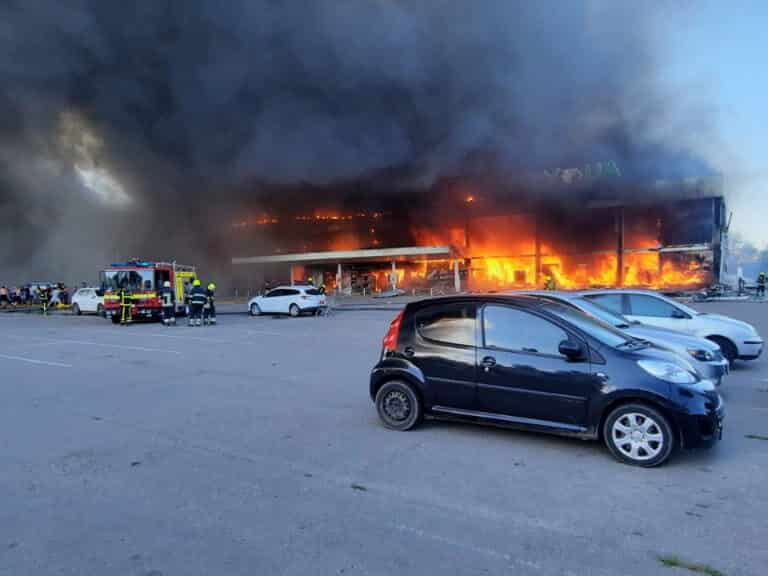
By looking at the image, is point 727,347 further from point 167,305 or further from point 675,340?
point 167,305

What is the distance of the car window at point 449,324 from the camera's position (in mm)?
4523

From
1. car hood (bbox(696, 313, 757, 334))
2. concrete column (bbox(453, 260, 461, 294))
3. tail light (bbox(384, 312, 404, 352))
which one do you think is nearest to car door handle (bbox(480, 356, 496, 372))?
tail light (bbox(384, 312, 404, 352))

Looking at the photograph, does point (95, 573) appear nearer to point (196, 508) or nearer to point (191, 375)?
point (196, 508)

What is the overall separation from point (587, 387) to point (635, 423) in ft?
1.41

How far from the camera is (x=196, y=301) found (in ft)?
51.5

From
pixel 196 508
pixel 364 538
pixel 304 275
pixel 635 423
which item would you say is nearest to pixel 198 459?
pixel 196 508

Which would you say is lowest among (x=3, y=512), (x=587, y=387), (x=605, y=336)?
(x=3, y=512)

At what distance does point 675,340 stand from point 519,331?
9.66 ft

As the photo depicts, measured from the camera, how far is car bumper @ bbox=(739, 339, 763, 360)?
726 cm

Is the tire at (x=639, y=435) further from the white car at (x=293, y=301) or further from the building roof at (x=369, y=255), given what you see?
the building roof at (x=369, y=255)

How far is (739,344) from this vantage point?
7.30 m

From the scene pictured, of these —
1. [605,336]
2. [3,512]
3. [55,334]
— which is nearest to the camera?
[3,512]

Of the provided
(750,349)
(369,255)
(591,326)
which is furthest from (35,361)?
(369,255)

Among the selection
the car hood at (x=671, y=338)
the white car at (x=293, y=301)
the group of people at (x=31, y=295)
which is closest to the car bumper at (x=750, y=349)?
the car hood at (x=671, y=338)
